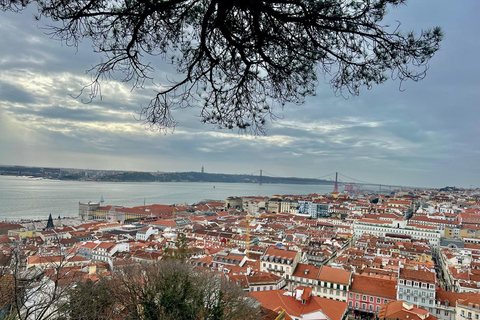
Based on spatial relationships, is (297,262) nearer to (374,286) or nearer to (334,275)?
(334,275)

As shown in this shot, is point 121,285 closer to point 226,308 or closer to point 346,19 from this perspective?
point 226,308

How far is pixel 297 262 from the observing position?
711 inches

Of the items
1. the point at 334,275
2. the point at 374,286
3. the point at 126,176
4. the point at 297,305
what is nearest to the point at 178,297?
the point at 297,305

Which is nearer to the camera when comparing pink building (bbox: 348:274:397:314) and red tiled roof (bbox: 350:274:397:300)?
pink building (bbox: 348:274:397:314)

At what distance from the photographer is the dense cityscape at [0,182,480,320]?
8.35m

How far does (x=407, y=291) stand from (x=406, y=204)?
34.8 meters

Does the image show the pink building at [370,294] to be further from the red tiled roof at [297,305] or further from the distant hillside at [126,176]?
the distant hillside at [126,176]

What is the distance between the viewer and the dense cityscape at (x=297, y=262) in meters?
8.35

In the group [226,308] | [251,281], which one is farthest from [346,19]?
[251,281]

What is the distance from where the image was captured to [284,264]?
17328 mm

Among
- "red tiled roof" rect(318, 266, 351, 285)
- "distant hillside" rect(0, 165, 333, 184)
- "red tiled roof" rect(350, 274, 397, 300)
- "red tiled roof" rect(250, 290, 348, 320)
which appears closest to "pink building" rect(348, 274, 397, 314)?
"red tiled roof" rect(350, 274, 397, 300)

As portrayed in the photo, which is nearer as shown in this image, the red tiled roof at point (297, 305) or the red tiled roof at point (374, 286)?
the red tiled roof at point (297, 305)

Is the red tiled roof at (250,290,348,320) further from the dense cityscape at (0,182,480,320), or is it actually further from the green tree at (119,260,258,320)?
the green tree at (119,260,258,320)

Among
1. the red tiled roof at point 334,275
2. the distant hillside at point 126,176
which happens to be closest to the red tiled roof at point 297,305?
the red tiled roof at point 334,275
